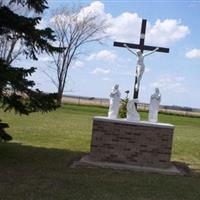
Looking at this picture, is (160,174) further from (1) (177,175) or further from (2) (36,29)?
(2) (36,29)

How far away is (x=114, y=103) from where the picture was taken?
1338 centimetres

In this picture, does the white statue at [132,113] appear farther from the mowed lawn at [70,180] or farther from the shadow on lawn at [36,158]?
the mowed lawn at [70,180]

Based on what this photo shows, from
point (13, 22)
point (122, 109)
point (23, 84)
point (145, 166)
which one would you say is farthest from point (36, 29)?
point (122, 109)

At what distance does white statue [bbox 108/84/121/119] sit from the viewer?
43.8 feet

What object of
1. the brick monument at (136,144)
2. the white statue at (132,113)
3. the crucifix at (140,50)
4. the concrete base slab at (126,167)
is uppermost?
the crucifix at (140,50)

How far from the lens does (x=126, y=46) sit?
1450 centimetres

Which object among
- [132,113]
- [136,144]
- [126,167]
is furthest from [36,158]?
[132,113]

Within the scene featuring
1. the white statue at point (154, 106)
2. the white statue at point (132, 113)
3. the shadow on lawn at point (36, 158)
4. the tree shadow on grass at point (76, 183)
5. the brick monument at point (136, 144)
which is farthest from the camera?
the white statue at point (154, 106)

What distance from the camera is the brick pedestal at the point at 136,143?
12.7m

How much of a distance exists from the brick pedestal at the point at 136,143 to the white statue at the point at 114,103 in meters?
0.55

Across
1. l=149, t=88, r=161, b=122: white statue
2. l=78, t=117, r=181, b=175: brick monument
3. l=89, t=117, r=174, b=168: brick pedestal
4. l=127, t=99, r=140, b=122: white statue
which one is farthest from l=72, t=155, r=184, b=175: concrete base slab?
l=149, t=88, r=161, b=122: white statue

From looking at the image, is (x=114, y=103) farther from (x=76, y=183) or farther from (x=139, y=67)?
(x=76, y=183)

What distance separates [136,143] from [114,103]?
1264mm

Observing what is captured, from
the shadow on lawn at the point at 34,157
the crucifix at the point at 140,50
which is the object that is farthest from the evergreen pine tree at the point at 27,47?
the crucifix at the point at 140,50
